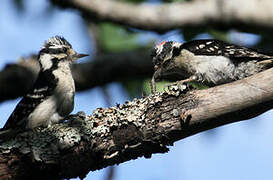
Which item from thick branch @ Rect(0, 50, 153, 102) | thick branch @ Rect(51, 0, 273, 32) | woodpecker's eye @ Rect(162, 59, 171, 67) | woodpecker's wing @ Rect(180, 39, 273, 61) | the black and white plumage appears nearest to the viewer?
woodpecker's wing @ Rect(180, 39, 273, 61)

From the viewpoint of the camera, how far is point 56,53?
586cm

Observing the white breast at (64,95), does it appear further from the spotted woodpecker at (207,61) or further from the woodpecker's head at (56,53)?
the spotted woodpecker at (207,61)

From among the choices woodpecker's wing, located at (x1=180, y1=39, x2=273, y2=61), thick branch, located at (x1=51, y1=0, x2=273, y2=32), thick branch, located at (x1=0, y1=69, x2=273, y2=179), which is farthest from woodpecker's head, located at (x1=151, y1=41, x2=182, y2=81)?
thick branch, located at (x1=0, y1=69, x2=273, y2=179)

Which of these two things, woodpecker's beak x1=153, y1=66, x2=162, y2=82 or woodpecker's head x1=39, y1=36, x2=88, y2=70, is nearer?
woodpecker's beak x1=153, y1=66, x2=162, y2=82

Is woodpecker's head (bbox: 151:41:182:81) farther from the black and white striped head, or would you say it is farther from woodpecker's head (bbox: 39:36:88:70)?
woodpecker's head (bbox: 39:36:88:70)

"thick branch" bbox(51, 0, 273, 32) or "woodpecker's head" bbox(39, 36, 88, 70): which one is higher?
"thick branch" bbox(51, 0, 273, 32)

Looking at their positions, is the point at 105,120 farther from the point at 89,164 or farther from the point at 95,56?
the point at 95,56

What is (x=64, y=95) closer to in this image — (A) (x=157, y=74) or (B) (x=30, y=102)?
(B) (x=30, y=102)

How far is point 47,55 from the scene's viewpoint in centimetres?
589

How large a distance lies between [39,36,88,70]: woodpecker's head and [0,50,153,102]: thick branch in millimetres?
845

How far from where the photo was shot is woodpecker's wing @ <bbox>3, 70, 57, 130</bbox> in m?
4.95

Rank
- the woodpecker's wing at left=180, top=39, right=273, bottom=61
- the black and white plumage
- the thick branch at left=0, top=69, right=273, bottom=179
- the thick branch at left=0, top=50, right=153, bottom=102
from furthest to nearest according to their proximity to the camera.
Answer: the thick branch at left=0, top=50, right=153, bottom=102, the black and white plumage, the woodpecker's wing at left=180, top=39, right=273, bottom=61, the thick branch at left=0, top=69, right=273, bottom=179

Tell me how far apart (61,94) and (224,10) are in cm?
235

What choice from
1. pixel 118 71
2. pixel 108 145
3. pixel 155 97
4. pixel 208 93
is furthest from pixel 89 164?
pixel 118 71
